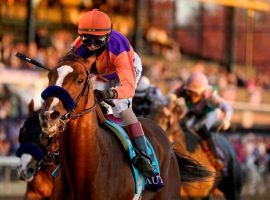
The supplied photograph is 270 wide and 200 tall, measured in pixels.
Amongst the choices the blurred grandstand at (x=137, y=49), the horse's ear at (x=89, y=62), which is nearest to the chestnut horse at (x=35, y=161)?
the horse's ear at (x=89, y=62)

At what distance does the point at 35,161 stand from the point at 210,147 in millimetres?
3369

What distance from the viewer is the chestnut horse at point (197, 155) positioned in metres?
10.4

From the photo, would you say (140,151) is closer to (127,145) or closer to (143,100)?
(127,145)

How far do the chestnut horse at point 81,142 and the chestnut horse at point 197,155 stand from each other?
2959mm

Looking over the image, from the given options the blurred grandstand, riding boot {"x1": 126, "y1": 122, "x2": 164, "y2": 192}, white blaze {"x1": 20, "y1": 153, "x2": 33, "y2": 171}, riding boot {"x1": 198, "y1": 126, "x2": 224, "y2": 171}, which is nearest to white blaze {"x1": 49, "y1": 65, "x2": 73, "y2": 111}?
riding boot {"x1": 126, "y1": 122, "x2": 164, "y2": 192}

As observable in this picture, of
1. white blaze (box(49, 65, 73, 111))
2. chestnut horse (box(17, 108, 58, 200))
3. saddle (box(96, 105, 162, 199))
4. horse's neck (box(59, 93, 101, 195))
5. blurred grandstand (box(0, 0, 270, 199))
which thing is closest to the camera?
white blaze (box(49, 65, 73, 111))

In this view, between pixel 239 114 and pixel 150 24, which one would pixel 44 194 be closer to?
pixel 239 114

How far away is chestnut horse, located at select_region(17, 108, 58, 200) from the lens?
8.48 metres

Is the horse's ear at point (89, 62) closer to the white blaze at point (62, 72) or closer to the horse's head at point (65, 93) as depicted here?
the horse's head at point (65, 93)

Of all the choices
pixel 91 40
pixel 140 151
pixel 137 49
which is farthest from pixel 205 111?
pixel 137 49

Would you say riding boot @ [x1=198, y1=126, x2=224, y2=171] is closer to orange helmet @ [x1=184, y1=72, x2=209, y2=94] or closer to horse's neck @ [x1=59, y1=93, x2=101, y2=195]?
orange helmet @ [x1=184, y1=72, x2=209, y2=94]

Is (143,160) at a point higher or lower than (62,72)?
lower

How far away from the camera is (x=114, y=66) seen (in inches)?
274

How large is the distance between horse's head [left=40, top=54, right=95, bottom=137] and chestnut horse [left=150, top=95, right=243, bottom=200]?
3455 mm
